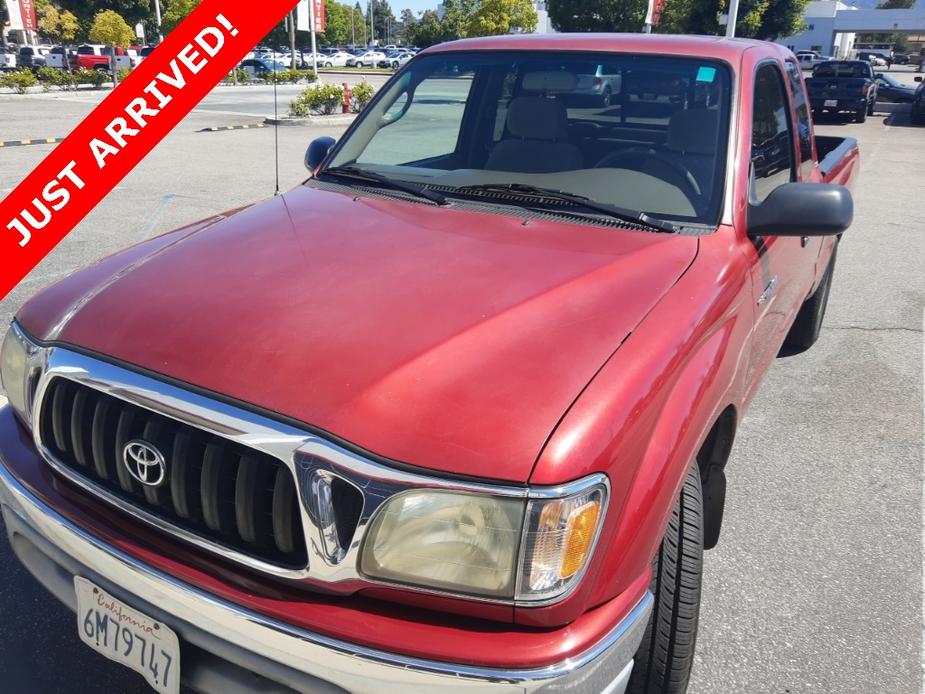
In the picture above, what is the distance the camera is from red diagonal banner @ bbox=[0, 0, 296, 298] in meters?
5.00

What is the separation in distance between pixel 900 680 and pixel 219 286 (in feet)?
7.77

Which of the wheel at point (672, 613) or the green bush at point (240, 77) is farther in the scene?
the green bush at point (240, 77)

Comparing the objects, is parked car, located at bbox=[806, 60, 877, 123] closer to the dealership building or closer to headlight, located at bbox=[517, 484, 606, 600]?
headlight, located at bbox=[517, 484, 606, 600]

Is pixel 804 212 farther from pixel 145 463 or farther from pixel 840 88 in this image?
pixel 840 88

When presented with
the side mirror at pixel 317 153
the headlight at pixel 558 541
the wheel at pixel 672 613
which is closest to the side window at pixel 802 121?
the side mirror at pixel 317 153

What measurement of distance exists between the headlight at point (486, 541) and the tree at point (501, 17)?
127ft

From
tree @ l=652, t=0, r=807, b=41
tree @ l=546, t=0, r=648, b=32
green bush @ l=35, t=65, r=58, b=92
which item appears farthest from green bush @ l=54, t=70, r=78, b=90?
tree @ l=652, t=0, r=807, b=41

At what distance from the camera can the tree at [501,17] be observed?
37531 mm

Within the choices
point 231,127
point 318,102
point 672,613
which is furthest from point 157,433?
point 318,102

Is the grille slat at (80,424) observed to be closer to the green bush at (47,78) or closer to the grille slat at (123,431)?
the grille slat at (123,431)

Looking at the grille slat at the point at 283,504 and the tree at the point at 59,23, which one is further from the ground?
the tree at the point at 59,23

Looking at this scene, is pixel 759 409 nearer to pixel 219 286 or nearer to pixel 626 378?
pixel 626 378

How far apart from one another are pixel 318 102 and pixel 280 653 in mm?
19138

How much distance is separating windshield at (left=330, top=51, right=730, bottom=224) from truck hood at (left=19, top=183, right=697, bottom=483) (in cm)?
32
